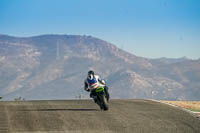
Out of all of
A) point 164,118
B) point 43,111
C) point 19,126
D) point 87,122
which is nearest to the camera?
point 19,126

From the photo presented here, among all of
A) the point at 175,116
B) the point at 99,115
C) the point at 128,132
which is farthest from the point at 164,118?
the point at 128,132

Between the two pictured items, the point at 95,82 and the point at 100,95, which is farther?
the point at 95,82

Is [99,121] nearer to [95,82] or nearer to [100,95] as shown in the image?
[100,95]

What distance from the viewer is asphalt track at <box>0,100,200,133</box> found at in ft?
51.0

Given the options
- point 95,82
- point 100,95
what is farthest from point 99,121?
point 95,82

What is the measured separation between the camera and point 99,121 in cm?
1758

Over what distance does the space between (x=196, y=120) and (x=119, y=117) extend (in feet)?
10.0

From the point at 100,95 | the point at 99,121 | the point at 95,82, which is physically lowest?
the point at 99,121

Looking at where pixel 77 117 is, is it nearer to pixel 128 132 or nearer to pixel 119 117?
pixel 119 117

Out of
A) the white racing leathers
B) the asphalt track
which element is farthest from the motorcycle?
the asphalt track

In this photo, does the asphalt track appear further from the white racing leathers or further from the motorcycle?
the white racing leathers

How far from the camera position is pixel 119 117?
18.8 m

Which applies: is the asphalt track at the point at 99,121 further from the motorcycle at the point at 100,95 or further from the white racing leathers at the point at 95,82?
the white racing leathers at the point at 95,82

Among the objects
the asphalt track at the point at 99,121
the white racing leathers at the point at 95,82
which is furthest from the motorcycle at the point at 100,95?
the asphalt track at the point at 99,121
